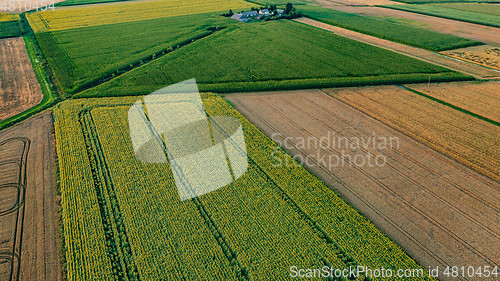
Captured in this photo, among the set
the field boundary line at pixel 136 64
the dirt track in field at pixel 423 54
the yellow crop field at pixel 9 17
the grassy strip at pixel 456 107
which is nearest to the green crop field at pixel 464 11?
the dirt track in field at pixel 423 54

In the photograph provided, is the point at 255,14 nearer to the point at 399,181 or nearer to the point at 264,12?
the point at 264,12

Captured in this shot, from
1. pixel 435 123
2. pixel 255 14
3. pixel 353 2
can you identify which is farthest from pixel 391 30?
pixel 435 123

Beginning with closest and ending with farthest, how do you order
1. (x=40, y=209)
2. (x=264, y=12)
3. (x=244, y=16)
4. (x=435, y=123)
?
(x=40, y=209) → (x=435, y=123) → (x=244, y=16) → (x=264, y=12)

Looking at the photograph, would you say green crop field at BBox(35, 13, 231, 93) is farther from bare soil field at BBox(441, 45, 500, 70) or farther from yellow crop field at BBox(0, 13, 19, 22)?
bare soil field at BBox(441, 45, 500, 70)

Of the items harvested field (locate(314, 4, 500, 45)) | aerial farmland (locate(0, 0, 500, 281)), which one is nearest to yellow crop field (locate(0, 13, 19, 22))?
aerial farmland (locate(0, 0, 500, 281))

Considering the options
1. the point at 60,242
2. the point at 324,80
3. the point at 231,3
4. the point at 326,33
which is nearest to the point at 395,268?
the point at 60,242

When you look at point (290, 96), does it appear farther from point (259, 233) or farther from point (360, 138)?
point (259, 233)

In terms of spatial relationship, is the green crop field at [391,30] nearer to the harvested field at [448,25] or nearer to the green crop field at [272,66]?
the harvested field at [448,25]

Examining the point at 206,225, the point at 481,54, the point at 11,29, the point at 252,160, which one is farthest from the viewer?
the point at 11,29
